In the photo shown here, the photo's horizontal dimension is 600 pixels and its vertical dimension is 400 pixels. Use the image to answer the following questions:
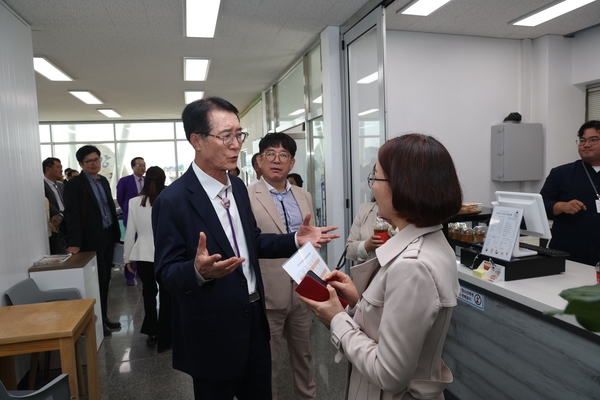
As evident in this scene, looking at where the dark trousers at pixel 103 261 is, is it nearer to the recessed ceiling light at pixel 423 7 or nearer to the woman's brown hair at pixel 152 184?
the woman's brown hair at pixel 152 184

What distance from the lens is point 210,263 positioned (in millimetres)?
1376

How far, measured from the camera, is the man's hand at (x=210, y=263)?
137 centimetres

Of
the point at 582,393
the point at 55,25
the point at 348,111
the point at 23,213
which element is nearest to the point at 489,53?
the point at 348,111

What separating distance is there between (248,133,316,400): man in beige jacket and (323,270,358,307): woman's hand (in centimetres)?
98

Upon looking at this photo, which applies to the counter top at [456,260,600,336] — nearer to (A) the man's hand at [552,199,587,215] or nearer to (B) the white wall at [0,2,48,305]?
(A) the man's hand at [552,199,587,215]

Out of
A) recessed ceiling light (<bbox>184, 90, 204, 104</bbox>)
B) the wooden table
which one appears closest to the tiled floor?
the wooden table

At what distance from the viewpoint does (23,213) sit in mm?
3418

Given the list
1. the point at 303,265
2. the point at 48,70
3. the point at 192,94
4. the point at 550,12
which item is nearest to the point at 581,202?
the point at 550,12

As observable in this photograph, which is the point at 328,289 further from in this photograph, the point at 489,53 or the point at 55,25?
the point at 489,53

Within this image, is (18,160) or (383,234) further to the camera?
(18,160)

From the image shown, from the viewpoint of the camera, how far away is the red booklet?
1.31 metres

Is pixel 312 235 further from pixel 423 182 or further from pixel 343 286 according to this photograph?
pixel 423 182

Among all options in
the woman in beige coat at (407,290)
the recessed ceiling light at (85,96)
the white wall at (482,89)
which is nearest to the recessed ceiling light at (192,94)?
the recessed ceiling light at (85,96)

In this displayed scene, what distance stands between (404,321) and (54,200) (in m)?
5.12
